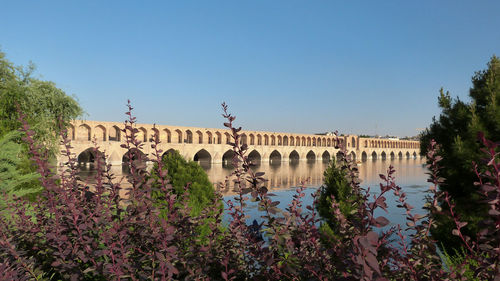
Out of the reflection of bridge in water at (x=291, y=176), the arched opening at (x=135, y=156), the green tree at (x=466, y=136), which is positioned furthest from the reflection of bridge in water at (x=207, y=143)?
the arched opening at (x=135, y=156)

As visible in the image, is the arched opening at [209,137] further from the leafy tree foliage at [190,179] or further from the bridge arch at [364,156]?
the bridge arch at [364,156]

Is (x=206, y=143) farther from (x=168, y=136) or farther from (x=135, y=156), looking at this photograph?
(x=135, y=156)

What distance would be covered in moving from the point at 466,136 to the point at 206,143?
164 feet

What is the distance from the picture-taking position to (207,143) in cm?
5722

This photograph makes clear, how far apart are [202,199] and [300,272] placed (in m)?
6.39

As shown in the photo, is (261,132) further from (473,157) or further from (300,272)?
(300,272)

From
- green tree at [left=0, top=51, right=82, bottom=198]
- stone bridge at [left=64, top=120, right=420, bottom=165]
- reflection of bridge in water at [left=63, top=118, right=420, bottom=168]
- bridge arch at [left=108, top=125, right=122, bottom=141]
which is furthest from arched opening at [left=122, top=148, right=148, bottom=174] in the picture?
bridge arch at [left=108, top=125, right=122, bottom=141]

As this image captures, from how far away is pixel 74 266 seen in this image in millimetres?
2598

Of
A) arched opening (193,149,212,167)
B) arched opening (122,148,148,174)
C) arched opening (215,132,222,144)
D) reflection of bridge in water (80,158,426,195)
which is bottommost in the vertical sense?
reflection of bridge in water (80,158,426,195)

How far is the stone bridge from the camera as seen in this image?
43781 mm

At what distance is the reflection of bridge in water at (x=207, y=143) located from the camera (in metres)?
43.9

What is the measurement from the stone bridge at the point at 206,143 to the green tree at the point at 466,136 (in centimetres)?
1665

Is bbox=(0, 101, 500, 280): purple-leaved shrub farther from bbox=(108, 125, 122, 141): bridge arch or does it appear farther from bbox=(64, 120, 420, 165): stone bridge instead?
bbox=(108, 125, 122, 141): bridge arch

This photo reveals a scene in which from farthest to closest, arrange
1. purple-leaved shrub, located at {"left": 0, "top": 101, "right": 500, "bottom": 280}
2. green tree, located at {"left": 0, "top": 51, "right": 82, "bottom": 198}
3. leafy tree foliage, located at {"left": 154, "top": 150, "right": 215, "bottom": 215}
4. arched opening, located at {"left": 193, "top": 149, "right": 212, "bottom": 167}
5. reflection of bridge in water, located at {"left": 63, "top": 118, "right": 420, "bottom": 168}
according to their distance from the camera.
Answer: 1. arched opening, located at {"left": 193, "top": 149, "right": 212, "bottom": 167}
2. reflection of bridge in water, located at {"left": 63, "top": 118, "right": 420, "bottom": 168}
3. green tree, located at {"left": 0, "top": 51, "right": 82, "bottom": 198}
4. leafy tree foliage, located at {"left": 154, "top": 150, "right": 215, "bottom": 215}
5. purple-leaved shrub, located at {"left": 0, "top": 101, "right": 500, "bottom": 280}
